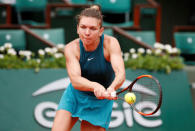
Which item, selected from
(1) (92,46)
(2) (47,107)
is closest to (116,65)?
(1) (92,46)

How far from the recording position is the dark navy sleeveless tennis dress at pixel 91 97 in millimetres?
3045

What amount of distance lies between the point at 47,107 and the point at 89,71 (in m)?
1.77

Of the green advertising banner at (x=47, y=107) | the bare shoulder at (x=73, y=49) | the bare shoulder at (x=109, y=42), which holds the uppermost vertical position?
the bare shoulder at (x=109, y=42)

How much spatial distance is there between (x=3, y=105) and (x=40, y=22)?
12.2ft

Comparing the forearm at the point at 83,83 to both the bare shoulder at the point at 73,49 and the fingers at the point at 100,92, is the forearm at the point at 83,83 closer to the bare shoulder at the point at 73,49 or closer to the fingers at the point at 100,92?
the fingers at the point at 100,92

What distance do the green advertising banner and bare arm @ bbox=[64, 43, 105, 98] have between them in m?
1.78

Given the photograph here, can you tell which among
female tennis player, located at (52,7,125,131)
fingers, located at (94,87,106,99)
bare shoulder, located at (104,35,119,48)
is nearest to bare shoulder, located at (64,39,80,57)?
female tennis player, located at (52,7,125,131)

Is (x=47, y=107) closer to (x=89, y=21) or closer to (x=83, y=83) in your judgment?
(x=83, y=83)

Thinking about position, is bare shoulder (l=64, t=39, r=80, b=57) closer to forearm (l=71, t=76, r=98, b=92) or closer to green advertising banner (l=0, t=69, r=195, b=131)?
forearm (l=71, t=76, r=98, b=92)

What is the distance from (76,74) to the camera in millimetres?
2857

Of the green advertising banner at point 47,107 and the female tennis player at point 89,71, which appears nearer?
the female tennis player at point 89,71

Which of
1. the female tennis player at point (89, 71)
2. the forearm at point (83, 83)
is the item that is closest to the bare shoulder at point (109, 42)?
the female tennis player at point (89, 71)

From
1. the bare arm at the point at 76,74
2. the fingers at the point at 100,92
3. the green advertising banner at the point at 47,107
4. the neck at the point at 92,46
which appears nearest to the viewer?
the fingers at the point at 100,92

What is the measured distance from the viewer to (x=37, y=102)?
4.70 meters
